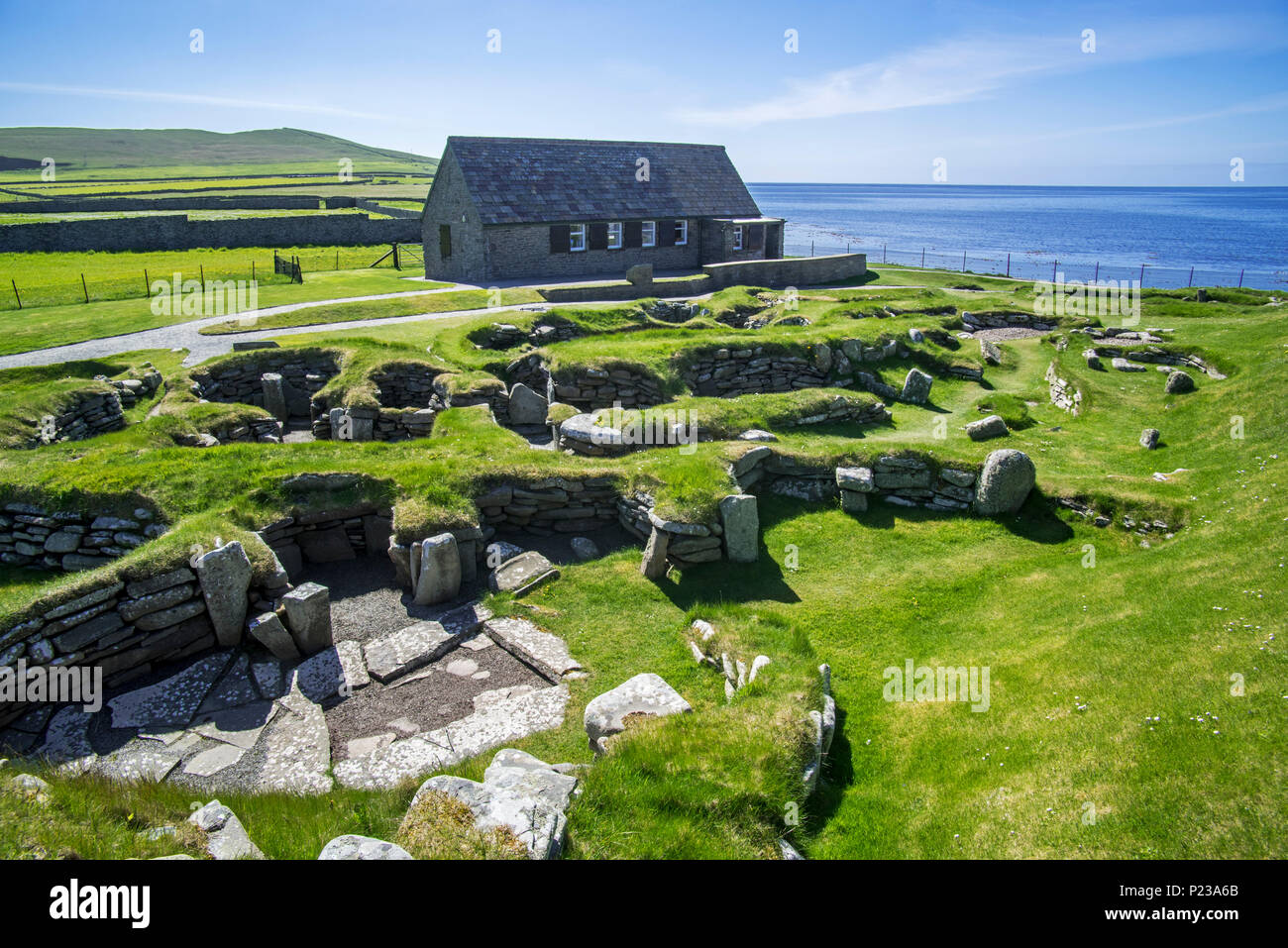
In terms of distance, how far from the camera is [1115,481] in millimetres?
13008

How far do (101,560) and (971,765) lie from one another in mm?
11959

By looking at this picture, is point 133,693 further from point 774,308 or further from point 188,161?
point 188,161

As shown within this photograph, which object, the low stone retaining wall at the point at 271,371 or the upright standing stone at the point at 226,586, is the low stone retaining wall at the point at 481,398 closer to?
the low stone retaining wall at the point at 271,371

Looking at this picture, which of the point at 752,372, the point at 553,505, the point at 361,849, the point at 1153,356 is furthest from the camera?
the point at 1153,356

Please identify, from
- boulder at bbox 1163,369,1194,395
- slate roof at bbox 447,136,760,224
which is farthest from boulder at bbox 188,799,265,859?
slate roof at bbox 447,136,760,224

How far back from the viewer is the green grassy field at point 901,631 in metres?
5.72

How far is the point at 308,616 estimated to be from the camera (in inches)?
380

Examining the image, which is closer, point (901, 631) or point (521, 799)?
point (521, 799)

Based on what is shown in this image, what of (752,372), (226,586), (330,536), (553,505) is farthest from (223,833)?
(752,372)

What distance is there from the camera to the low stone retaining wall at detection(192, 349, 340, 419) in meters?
20.6

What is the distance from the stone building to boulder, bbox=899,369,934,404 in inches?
877

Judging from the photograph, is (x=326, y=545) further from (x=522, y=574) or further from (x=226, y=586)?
(x=522, y=574)

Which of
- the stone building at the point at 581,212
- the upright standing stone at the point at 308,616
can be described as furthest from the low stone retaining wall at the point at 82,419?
the stone building at the point at 581,212

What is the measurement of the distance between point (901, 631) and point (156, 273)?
4536 cm
